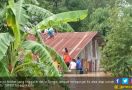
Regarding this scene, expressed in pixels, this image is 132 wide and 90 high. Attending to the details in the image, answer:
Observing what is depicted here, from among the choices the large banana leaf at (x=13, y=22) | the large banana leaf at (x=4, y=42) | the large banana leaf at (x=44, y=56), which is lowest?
the large banana leaf at (x=44, y=56)

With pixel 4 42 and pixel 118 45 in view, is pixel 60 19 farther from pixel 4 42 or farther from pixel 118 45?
pixel 118 45

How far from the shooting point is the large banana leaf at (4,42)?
836 centimetres

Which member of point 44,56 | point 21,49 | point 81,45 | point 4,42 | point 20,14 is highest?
point 20,14

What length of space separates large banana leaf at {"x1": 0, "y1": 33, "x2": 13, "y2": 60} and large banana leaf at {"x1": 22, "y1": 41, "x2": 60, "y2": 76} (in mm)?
443

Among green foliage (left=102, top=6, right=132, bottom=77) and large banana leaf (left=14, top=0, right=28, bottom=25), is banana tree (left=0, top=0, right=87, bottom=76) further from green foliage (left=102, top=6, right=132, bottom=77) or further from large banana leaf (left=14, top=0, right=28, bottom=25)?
green foliage (left=102, top=6, right=132, bottom=77)

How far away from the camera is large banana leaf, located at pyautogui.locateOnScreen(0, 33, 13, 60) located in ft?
27.4

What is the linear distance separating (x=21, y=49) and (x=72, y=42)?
39.0ft

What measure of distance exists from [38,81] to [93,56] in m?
14.9

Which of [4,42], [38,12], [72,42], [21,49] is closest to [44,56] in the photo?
[21,49]

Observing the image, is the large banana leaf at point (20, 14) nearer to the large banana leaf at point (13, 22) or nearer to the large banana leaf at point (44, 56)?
the large banana leaf at point (13, 22)

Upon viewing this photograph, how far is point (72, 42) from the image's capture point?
21250 millimetres

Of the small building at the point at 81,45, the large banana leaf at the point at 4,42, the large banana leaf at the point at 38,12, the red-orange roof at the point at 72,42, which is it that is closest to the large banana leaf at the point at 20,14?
the large banana leaf at the point at 4,42

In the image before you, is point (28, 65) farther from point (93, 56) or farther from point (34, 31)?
point (93, 56)

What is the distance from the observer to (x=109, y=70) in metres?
18.7
